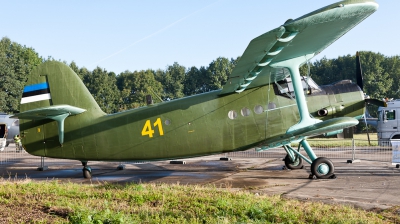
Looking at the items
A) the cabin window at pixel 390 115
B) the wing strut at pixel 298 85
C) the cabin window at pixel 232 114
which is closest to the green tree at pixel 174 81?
the cabin window at pixel 390 115

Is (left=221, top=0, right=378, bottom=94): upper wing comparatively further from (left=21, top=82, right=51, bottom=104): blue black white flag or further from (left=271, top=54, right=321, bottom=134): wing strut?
(left=21, top=82, right=51, bottom=104): blue black white flag

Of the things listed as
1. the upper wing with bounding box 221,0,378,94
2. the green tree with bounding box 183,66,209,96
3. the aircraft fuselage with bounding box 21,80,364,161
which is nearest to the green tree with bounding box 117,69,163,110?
the green tree with bounding box 183,66,209,96

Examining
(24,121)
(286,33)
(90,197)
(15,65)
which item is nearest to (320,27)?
(286,33)

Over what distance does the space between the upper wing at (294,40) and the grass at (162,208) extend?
128 inches

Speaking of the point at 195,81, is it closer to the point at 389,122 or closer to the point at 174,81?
the point at 174,81

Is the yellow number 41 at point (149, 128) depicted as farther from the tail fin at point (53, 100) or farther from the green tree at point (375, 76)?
the green tree at point (375, 76)

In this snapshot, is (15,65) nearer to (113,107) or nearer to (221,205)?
(113,107)

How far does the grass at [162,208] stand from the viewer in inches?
232

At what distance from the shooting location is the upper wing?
7484mm

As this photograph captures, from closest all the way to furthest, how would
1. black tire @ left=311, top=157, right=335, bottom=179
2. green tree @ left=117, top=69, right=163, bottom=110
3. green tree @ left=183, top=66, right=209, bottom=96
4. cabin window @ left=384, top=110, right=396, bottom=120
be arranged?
black tire @ left=311, top=157, right=335, bottom=179 → cabin window @ left=384, top=110, right=396, bottom=120 → green tree @ left=117, top=69, right=163, bottom=110 → green tree @ left=183, top=66, right=209, bottom=96

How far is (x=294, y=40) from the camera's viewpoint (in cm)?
897

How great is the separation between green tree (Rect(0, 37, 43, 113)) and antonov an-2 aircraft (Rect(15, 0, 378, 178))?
2276 inches

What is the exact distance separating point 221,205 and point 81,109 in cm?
747

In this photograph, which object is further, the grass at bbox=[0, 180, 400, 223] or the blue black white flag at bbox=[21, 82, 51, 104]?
the blue black white flag at bbox=[21, 82, 51, 104]
